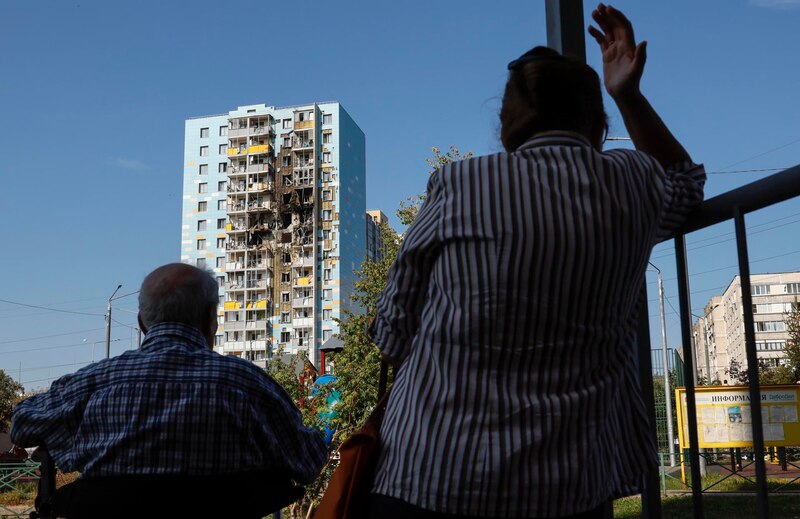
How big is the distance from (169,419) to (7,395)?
41.0m

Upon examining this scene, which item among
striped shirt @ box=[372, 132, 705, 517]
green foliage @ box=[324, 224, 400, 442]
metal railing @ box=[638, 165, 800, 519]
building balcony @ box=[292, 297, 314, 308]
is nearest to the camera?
striped shirt @ box=[372, 132, 705, 517]

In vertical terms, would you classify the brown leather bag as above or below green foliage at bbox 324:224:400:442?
below

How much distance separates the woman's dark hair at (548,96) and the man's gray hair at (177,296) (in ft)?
3.80

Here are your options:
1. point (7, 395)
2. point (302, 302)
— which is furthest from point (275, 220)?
point (7, 395)

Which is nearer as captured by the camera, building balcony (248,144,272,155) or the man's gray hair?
A: the man's gray hair

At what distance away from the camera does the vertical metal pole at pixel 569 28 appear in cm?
201

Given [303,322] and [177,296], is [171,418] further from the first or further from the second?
[303,322]

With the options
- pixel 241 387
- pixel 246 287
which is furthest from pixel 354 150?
pixel 241 387

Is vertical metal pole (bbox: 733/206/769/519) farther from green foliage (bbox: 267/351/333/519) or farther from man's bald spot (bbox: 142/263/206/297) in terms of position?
green foliage (bbox: 267/351/333/519)

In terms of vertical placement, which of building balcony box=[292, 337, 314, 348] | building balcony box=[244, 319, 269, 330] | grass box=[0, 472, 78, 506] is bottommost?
grass box=[0, 472, 78, 506]

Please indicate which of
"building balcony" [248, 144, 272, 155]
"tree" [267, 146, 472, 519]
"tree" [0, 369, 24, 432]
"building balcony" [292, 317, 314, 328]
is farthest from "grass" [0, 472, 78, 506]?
"building balcony" [248, 144, 272, 155]

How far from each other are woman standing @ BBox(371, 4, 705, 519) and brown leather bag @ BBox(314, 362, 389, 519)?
0.08ft

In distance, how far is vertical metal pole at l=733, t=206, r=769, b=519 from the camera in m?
1.48

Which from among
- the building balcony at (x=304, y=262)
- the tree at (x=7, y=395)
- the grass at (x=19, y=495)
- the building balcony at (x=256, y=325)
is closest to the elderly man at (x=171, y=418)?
the grass at (x=19, y=495)
